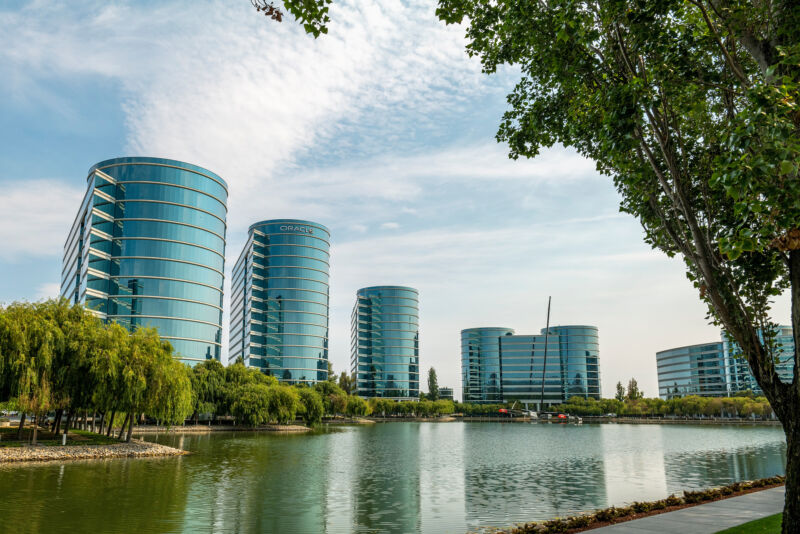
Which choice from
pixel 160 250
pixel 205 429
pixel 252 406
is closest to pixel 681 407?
pixel 252 406

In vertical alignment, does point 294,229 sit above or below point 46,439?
above

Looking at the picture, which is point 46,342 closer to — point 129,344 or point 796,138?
point 129,344

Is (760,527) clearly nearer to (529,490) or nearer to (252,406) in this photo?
(529,490)

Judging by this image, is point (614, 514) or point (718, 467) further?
point (718, 467)

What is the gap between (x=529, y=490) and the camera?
Result: 2534 cm

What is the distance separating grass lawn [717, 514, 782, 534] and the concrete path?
422 mm

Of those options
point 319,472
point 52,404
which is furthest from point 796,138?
point 52,404

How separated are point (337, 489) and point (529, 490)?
8952mm

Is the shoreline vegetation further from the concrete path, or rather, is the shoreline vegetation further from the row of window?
the row of window

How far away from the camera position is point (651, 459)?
40.8m

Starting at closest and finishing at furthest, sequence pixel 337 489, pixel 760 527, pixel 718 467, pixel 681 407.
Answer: pixel 760 527, pixel 337 489, pixel 718 467, pixel 681 407

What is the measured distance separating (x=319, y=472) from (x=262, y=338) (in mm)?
152519

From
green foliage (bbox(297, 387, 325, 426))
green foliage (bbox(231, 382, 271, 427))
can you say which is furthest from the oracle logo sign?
green foliage (bbox(231, 382, 271, 427))

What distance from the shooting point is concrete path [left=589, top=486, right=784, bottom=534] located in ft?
41.7
